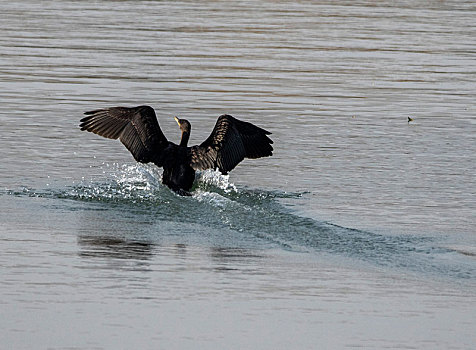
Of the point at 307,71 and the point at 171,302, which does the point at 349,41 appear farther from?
the point at 171,302

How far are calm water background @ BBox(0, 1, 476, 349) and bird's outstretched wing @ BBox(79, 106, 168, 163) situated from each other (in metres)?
0.31

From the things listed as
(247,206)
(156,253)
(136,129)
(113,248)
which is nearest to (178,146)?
(136,129)

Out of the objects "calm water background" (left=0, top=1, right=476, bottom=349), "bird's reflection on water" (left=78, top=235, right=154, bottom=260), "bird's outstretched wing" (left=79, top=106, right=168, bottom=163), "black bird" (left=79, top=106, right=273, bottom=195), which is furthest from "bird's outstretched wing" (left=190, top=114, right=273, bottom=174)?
"bird's reflection on water" (left=78, top=235, right=154, bottom=260)

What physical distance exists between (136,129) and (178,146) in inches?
17.3

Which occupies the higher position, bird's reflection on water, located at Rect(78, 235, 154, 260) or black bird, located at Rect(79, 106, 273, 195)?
black bird, located at Rect(79, 106, 273, 195)

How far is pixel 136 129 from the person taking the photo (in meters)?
11.8

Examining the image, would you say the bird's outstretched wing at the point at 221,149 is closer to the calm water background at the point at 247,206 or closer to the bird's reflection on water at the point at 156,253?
the calm water background at the point at 247,206

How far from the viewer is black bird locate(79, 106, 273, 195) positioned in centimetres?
1153

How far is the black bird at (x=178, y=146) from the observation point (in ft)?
37.8

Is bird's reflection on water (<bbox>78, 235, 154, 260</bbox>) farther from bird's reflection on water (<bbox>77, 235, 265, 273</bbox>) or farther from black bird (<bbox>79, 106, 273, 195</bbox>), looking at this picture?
black bird (<bbox>79, 106, 273, 195</bbox>)

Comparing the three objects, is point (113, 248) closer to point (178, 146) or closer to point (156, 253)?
point (156, 253)

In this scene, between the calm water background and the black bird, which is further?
the black bird

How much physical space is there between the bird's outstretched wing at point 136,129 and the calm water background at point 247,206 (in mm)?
307

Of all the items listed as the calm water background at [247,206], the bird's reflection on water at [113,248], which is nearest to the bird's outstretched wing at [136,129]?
the calm water background at [247,206]
